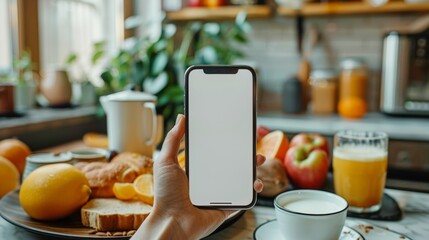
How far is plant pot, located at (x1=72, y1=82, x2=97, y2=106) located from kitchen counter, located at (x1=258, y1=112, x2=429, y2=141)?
2.83 feet

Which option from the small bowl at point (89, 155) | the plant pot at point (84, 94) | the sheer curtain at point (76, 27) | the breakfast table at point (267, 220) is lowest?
the breakfast table at point (267, 220)

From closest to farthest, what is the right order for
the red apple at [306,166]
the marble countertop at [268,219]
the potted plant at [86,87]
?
the marble countertop at [268,219] → the red apple at [306,166] → the potted plant at [86,87]

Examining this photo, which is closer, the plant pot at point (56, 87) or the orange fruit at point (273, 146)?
the orange fruit at point (273, 146)

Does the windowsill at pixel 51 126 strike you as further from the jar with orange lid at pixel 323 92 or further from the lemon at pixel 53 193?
the jar with orange lid at pixel 323 92

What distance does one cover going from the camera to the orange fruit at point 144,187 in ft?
→ 2.61

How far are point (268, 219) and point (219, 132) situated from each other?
29cm

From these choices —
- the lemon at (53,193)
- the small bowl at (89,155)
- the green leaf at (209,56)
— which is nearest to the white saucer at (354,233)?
the lemon at (53,193)

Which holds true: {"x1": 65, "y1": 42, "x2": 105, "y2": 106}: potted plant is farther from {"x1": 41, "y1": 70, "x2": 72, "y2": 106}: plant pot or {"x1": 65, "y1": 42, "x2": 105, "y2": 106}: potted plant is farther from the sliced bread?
the sliced bread

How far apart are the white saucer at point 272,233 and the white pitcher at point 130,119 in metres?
0.50

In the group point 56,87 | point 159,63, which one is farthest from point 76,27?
point 159,63

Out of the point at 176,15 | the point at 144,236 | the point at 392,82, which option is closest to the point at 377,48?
the point at 392,82

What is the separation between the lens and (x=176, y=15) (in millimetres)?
2582

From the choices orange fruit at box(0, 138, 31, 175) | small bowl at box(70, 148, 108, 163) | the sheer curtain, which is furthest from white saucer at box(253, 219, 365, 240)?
the sheer curtain

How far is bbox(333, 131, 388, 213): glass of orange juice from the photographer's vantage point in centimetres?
87
